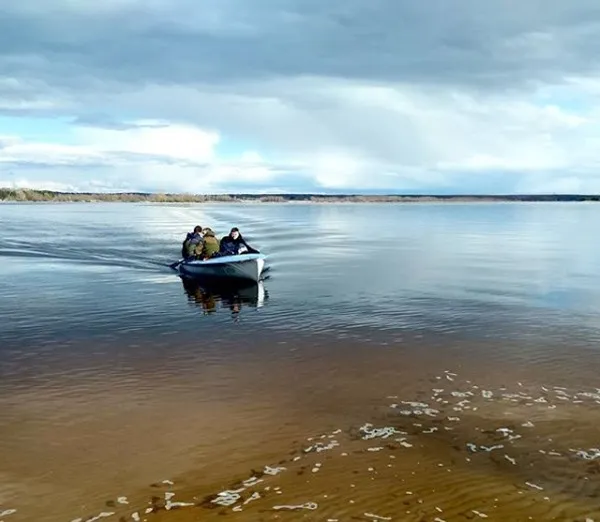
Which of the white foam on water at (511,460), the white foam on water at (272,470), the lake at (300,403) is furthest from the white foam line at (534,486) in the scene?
the white foam on water at (272,470)

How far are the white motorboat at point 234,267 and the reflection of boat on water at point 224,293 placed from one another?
0.84ft

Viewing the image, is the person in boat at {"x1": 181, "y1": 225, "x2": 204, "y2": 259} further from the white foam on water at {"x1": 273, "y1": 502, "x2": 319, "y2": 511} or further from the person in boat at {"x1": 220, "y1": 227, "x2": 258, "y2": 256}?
the white foam on water at {"x1": 273, "y1": 502, "x2": 319, "y2": 511}

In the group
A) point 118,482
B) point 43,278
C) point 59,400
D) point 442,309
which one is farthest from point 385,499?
point 43,278

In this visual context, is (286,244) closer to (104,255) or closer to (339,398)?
(104,255)

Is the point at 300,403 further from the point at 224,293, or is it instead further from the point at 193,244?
the point at 193,244

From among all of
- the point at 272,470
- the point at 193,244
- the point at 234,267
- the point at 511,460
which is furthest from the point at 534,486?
the point at 193,244

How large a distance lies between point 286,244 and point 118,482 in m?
39.0

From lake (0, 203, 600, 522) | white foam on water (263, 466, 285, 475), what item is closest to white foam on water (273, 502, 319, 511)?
lake (0, 203, 600, 522)

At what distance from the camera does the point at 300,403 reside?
11336 millimetres

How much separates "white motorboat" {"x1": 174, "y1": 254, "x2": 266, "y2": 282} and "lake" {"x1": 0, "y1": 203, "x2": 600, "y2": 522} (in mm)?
Result: 903

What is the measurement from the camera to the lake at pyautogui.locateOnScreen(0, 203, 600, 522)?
7898 millimetres

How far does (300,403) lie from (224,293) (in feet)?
43.3

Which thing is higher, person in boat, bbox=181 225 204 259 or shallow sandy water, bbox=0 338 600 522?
person in boat, bbox=181 225 204 259

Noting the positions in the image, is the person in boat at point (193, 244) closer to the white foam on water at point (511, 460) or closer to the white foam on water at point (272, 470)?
the white foam on water at point (272, 470)
